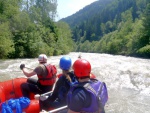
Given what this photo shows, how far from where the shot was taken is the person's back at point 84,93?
2162 mm

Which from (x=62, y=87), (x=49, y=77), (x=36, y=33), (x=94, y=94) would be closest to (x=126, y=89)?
(x=49, y=77)

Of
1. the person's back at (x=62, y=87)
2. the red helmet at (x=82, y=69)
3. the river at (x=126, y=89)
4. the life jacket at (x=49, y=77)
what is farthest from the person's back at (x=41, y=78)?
the red helmet at (x=82, y=69)

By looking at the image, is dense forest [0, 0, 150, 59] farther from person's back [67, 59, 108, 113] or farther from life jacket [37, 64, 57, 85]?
person's back [67, 59, 108, 113]

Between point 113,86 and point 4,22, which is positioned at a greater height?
point 4,22

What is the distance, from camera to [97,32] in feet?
330

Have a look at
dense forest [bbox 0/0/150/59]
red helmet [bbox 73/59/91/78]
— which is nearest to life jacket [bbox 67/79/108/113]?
red helmet [bbox 73/59/91/78]

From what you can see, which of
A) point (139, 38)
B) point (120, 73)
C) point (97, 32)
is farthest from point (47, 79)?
point (97, 32)

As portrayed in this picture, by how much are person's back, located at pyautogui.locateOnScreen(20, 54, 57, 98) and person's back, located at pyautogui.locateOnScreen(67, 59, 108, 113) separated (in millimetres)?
2431

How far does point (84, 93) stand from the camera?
2176mm

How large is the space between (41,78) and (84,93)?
278 cm

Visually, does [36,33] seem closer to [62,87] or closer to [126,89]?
[126,89]

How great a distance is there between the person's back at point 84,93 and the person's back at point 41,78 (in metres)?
2.43

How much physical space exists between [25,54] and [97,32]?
269 feet

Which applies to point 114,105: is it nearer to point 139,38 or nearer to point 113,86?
point 113,86
